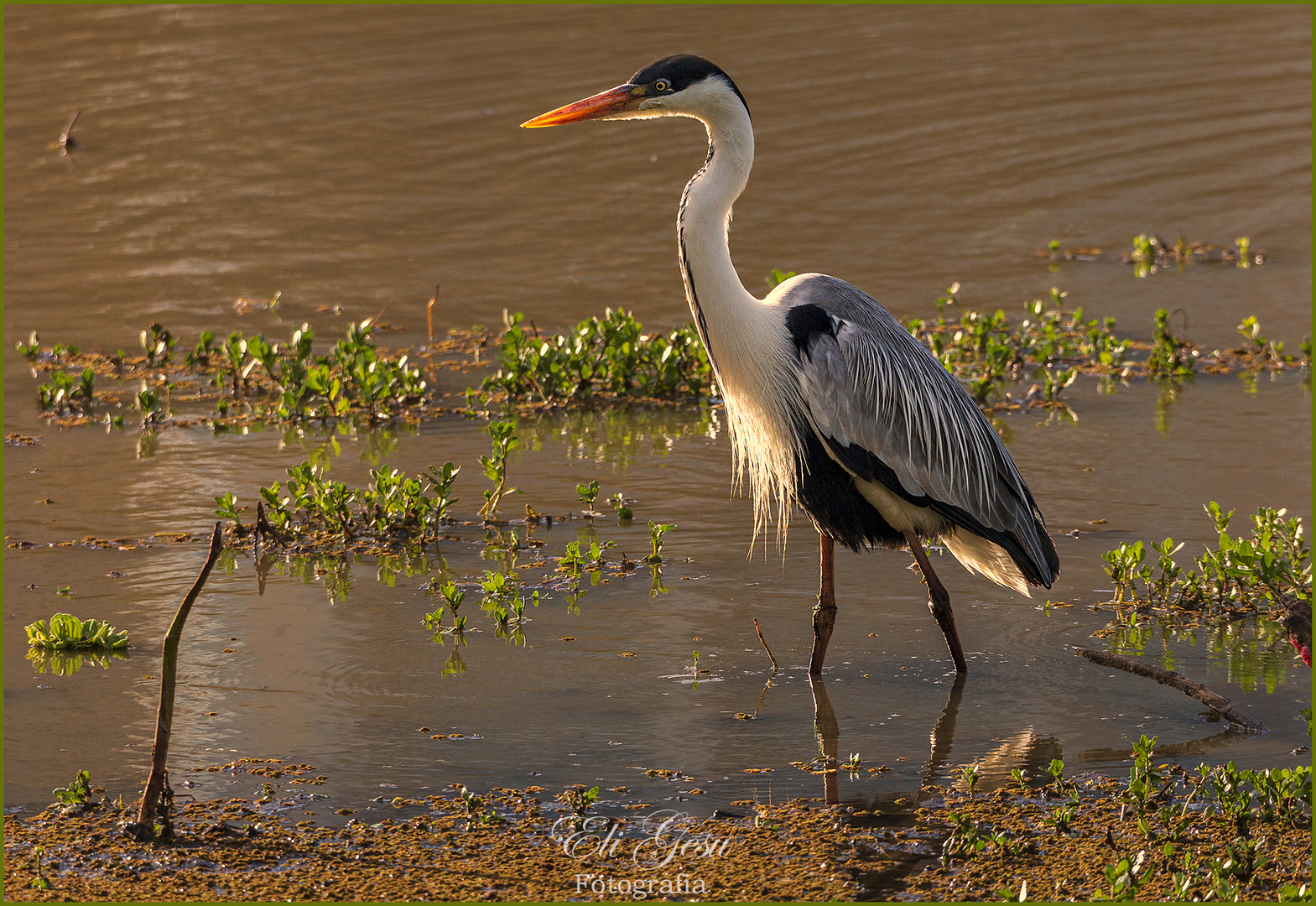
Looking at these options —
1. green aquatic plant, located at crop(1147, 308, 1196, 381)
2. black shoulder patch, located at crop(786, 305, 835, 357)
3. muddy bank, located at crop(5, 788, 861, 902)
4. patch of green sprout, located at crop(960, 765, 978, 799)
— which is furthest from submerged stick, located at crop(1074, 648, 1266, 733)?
green aquatic plant, located at crop(1147, 308, 1196, 381)

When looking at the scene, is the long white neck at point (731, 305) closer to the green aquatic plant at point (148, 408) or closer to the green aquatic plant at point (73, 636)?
the green aquatic plant at point (73, 636)

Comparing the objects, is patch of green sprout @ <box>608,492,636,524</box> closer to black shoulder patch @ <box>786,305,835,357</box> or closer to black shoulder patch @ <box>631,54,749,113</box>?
black shoulder patch @ <box>786,305,835,357</box>

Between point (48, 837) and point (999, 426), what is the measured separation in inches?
217

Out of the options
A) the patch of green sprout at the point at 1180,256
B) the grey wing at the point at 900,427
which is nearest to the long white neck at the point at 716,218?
the grey wing at the point at 900,427

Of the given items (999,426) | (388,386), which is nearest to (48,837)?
(388,386)

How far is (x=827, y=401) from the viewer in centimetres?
546

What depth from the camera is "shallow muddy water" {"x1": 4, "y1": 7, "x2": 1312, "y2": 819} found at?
5035 millimetres

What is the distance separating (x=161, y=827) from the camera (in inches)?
163

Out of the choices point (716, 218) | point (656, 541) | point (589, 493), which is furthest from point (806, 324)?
point (589, 493)

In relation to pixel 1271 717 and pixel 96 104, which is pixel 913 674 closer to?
pixel 1271 717

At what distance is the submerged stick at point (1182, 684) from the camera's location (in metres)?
4.74

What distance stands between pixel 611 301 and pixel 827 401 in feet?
18.2

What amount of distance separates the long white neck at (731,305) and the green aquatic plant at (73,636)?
246 centimetres

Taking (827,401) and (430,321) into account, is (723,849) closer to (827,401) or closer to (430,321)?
(827,401)
